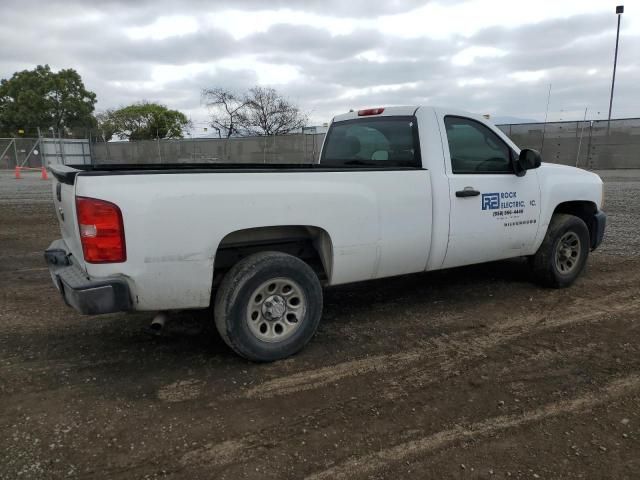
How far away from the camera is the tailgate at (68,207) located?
3.25 metres

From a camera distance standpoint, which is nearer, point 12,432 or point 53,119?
point 12,432

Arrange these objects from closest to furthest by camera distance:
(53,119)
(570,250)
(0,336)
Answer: (0,336), (570,250), (53,119)

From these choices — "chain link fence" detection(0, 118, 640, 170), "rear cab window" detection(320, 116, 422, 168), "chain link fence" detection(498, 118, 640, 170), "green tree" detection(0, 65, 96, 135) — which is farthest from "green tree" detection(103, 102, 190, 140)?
"rear cab window" detection(320, 116, 422, 168)

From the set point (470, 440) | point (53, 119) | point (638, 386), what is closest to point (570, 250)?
point (638, 386)

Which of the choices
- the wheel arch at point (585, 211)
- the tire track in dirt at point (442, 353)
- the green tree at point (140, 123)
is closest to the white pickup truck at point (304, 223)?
the wheel arch at point (585, 211)

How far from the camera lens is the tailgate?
325 cm

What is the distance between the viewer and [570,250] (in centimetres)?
559

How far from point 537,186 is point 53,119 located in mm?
66952

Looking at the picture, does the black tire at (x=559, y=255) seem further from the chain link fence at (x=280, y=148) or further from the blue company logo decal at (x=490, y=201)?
the chain link fence at (x=280, y=148)

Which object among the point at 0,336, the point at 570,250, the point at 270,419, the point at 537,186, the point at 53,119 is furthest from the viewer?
the point at 53,119

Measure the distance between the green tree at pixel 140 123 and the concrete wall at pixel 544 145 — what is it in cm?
4042

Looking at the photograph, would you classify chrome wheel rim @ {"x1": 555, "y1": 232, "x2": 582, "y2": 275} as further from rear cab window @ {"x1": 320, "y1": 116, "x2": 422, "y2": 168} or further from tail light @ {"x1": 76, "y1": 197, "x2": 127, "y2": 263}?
tail light @ {"x1": 76, "y1": 197, "x2": 127, "y2": 263}

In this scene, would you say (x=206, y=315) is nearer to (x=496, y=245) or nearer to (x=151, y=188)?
(x=151, y=188)

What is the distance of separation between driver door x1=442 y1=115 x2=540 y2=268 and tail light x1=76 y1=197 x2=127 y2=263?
2727mm
